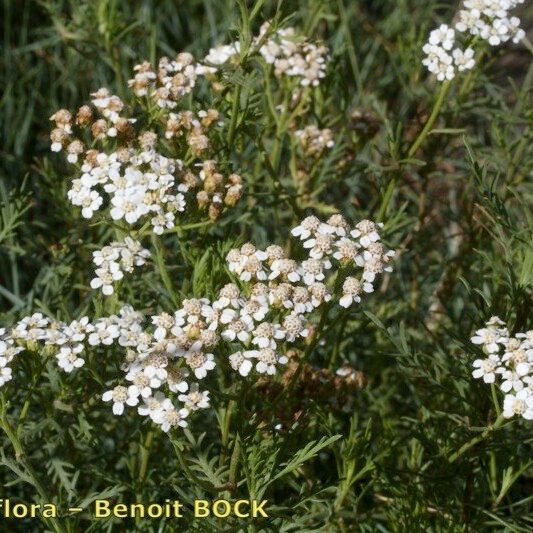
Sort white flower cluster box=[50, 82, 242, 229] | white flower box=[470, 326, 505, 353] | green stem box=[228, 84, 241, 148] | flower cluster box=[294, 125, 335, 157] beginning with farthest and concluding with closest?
flower cluster box=[294, 125, 335, 157] → green stem box=[228, 84, 241, 148] → white flower cluster box=[50, 82, 242, 229] → white flower box=[470, 326, 505, 353]

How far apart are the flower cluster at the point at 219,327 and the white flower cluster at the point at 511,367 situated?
0.27m

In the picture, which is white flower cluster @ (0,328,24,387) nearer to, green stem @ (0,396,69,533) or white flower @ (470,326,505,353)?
green stem @ (0,396,69,533)

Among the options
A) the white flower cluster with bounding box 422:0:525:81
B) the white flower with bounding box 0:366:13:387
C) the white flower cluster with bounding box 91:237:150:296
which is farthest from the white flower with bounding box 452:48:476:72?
the white flower with bounding box 0:366:13:387

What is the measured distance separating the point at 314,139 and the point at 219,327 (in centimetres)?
96

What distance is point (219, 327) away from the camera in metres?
1.80

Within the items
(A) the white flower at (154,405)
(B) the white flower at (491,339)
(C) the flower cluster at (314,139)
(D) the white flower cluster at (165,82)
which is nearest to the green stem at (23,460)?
(A) the white flower at (154,405)

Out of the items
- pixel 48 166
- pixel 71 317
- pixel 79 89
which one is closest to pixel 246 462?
pixel 71 317

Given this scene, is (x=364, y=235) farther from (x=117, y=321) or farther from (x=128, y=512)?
(x=128, y=512)

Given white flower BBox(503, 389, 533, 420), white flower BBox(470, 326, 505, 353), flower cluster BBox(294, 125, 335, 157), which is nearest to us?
Answer: white flower BBox(503, 389, 533, 420)

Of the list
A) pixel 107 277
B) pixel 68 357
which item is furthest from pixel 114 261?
pixel 68 357

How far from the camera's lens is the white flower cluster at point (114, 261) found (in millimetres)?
1952

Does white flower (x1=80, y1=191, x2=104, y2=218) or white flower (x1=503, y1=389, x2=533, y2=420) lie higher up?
white flower (x1=80, y1=191, x2=104, y2=218)

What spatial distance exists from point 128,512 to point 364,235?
38.2 inches

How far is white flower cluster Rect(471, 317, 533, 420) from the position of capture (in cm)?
176
